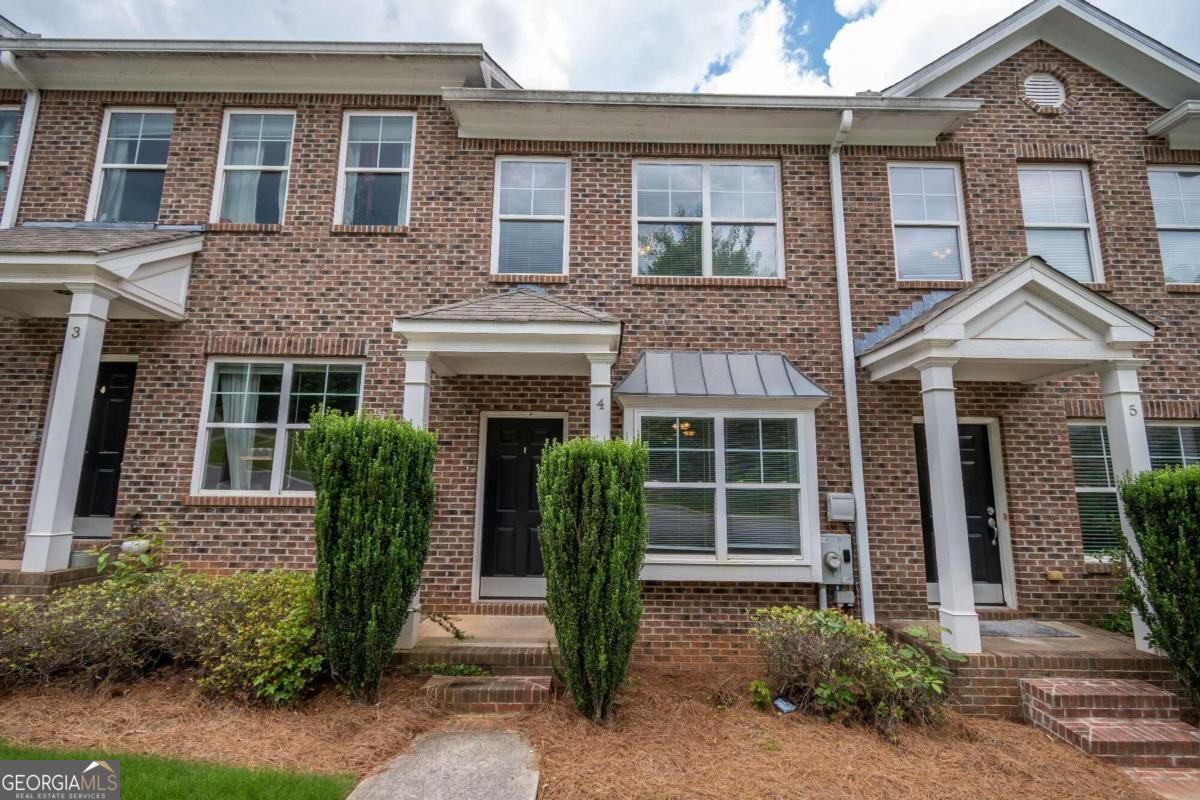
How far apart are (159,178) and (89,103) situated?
1335 mm

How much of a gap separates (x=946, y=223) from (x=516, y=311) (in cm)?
564

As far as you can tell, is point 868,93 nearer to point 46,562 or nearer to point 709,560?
point 709,560

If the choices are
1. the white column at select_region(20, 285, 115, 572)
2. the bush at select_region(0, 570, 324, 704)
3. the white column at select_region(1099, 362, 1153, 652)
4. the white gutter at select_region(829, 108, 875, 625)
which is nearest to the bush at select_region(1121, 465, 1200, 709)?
the white column at select_region(1099, 362, 1153, 652)

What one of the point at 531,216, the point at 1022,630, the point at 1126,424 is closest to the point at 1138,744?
the point at 1022,630

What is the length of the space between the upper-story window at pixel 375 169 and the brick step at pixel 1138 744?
27.1ft

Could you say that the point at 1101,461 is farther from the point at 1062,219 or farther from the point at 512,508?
the point at 512,508

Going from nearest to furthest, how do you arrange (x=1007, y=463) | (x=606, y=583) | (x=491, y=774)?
(x=491, y=774), (x=606, y=583), (x=1007, y=463)

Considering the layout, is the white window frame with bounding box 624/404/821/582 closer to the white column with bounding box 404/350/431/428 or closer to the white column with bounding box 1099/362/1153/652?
the white column with bounding box 404/350/431/428

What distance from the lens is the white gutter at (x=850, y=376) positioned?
600 centimetres

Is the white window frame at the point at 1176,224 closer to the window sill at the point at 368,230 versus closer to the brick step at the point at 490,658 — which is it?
the brick step at the point at 490,658

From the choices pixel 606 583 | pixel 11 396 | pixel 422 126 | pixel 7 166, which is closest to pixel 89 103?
pixel 7 166

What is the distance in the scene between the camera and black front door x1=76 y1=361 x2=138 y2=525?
655 cm

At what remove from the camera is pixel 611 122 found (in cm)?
687

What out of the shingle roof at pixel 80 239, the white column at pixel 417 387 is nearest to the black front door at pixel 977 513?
the white column at pixel 417 387
